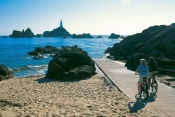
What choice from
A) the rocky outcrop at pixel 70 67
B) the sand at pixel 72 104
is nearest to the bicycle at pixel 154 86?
the sand at pixel 72 104

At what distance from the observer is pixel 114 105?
29.7ft

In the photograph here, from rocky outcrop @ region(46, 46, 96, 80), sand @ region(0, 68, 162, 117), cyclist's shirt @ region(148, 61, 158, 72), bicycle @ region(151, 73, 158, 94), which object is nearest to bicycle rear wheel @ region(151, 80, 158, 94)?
bicycle @ region(151, 73, 158, 94)

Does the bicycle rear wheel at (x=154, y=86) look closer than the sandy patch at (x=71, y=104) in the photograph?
No

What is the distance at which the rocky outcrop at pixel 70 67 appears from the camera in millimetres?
16941

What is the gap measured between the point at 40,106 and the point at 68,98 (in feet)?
6.37

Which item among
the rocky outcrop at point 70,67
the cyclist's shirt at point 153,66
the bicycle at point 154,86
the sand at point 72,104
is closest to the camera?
the sand at point 72,104

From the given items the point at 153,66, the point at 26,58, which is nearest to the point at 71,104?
the point at 153,66

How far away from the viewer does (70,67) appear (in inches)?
739

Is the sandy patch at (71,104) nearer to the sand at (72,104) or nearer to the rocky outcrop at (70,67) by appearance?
the sand at (72,104)

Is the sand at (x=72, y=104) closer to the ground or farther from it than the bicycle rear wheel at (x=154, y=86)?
closer to the ground

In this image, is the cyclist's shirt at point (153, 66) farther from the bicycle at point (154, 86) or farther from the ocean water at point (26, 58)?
the ocean water at point (26, 58)

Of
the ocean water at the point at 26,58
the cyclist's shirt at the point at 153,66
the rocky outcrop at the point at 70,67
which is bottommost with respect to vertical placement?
the ocean water at the point at 26,58

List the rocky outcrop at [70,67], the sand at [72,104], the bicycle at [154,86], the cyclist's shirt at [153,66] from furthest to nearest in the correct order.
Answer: the rocky outcrop at [70,67] < the cyclist's shirt at [153,66] < the bicycle at [154,86] < the sand at [72,104]

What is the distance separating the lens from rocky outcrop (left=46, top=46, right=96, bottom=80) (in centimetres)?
1694
